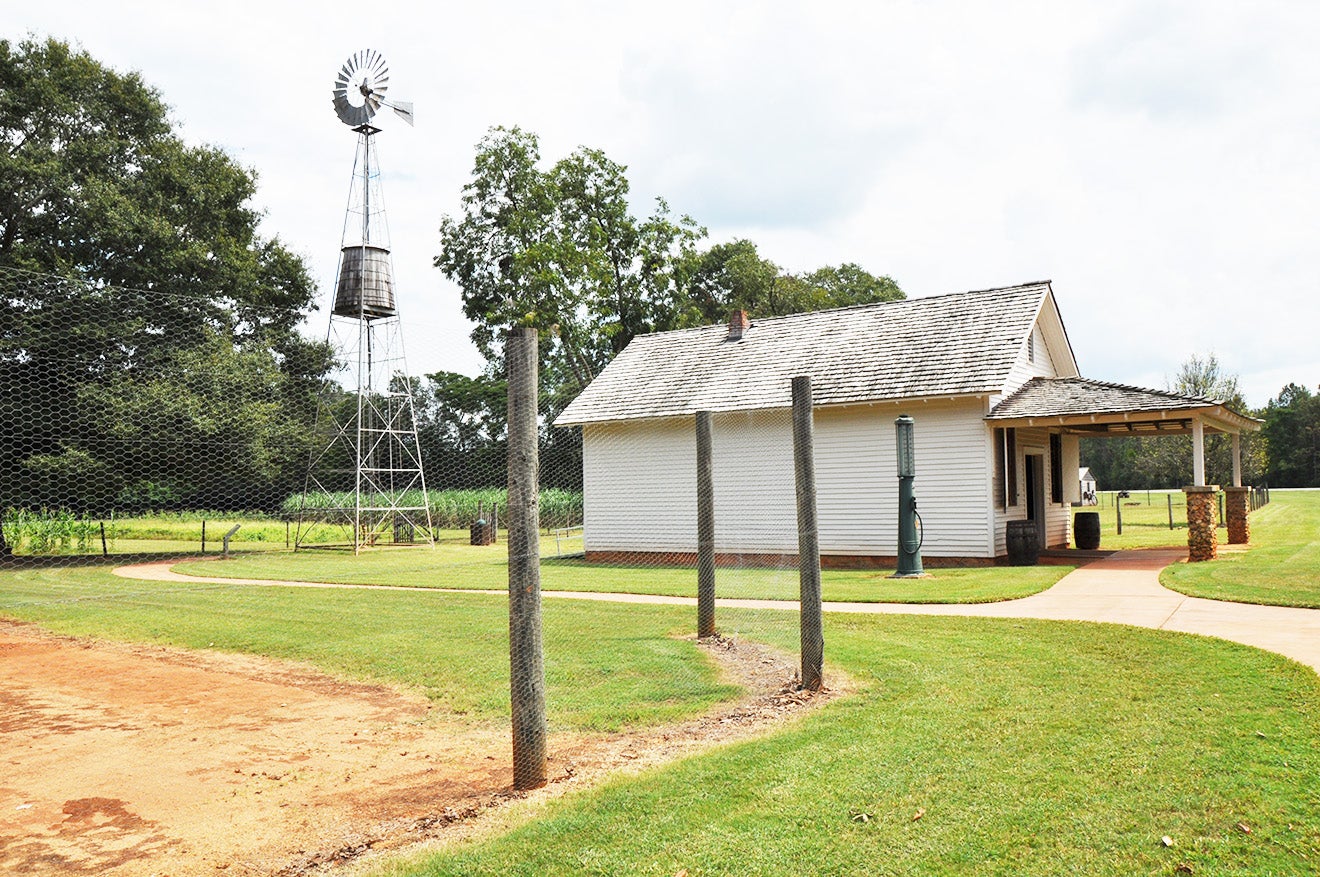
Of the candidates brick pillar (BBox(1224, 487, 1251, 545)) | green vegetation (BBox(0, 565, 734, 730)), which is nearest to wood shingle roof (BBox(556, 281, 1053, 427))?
brick pillar (BBox(1224, 487, 1251, 545))

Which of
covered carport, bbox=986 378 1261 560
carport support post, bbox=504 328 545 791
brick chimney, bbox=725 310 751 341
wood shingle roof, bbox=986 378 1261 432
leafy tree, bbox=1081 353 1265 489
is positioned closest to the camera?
carport support post, bbox=504 328 545 791

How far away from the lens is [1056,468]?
20953 mm

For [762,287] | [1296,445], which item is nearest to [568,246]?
A: [762,287]

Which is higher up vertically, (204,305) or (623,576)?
(204,305)

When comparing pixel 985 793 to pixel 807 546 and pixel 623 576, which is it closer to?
pixel 807 546

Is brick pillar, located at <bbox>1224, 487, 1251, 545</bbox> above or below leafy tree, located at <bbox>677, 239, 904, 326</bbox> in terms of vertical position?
below

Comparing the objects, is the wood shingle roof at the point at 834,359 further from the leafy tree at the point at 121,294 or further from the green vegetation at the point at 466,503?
the leafy tree at the point at 121,294

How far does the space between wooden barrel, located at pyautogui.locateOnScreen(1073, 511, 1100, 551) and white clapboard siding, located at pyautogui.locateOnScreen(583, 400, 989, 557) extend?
4.18 metres

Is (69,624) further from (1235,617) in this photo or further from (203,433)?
(1235,617)

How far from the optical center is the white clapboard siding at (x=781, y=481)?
1436 cm

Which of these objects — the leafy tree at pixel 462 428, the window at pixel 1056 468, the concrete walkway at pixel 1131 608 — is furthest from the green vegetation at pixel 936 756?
the window at pixel 1056 468

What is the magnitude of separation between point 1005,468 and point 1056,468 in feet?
12.6

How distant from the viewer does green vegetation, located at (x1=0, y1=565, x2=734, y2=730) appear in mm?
7508

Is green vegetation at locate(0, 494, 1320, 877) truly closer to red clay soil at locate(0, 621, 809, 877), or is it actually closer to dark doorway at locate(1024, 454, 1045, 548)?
red clay soil at locate(0, 621, 809, 877)
